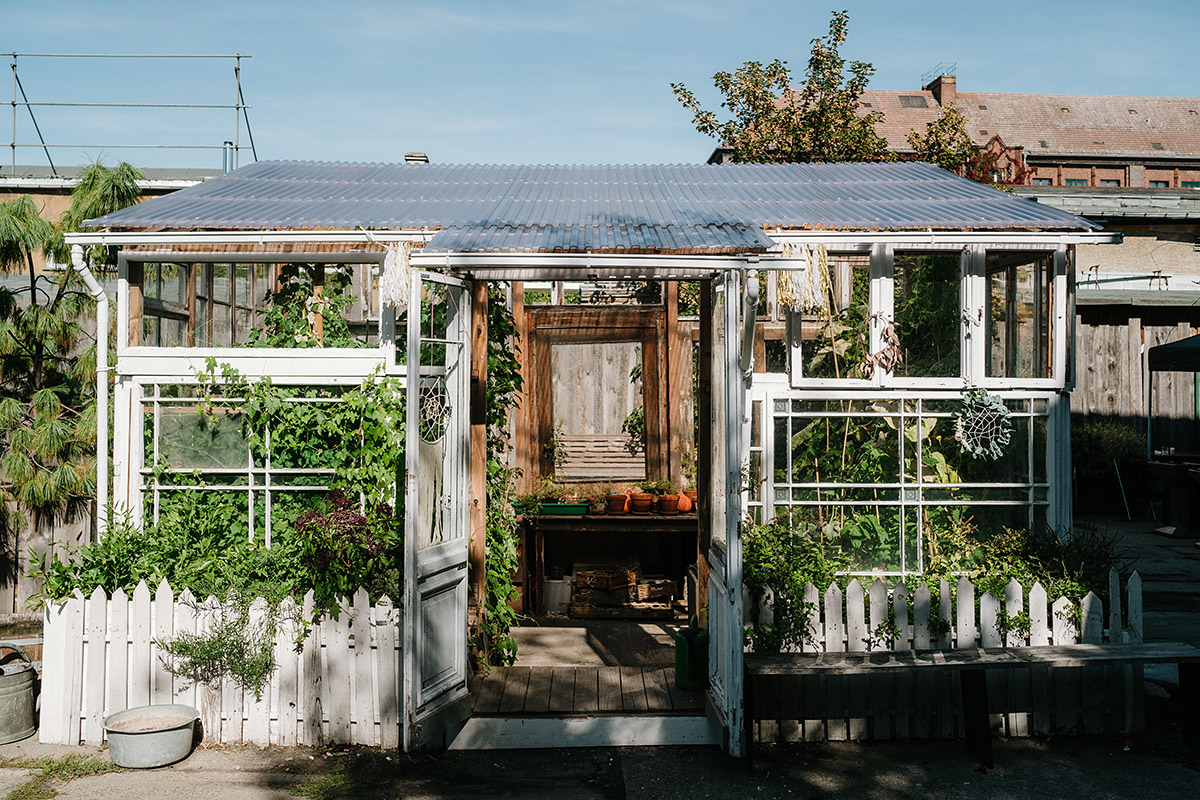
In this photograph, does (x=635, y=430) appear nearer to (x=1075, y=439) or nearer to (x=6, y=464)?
(x=6, y=464)

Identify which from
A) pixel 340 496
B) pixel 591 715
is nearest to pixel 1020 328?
pixel 591 715

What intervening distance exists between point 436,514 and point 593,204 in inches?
114

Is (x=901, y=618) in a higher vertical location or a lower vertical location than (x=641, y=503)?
lower

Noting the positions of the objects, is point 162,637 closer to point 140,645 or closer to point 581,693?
point 140,645

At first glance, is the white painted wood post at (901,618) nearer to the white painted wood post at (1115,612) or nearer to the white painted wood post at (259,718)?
the white painted wood post at (1115,612)

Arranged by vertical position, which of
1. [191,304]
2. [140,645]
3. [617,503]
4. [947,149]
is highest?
[947,149]

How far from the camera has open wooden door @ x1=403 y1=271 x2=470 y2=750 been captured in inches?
218

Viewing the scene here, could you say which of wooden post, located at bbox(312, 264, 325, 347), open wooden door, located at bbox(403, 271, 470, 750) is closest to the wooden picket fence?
open wooden door, located at bbox(403, 271, 470, 750)

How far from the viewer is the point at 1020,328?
6.99 m

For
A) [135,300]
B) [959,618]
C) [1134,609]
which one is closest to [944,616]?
[959,618]

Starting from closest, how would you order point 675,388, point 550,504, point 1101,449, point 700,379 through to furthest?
point 700,379, point 550,504, point 675,388, point 1101,449

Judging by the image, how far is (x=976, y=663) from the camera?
5582mm

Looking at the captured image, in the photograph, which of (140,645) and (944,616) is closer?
(140,645)

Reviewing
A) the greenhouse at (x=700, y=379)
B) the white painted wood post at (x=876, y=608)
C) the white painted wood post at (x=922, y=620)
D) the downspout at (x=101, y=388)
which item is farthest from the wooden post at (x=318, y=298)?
the white painted wood post at (x=922, y=620)
